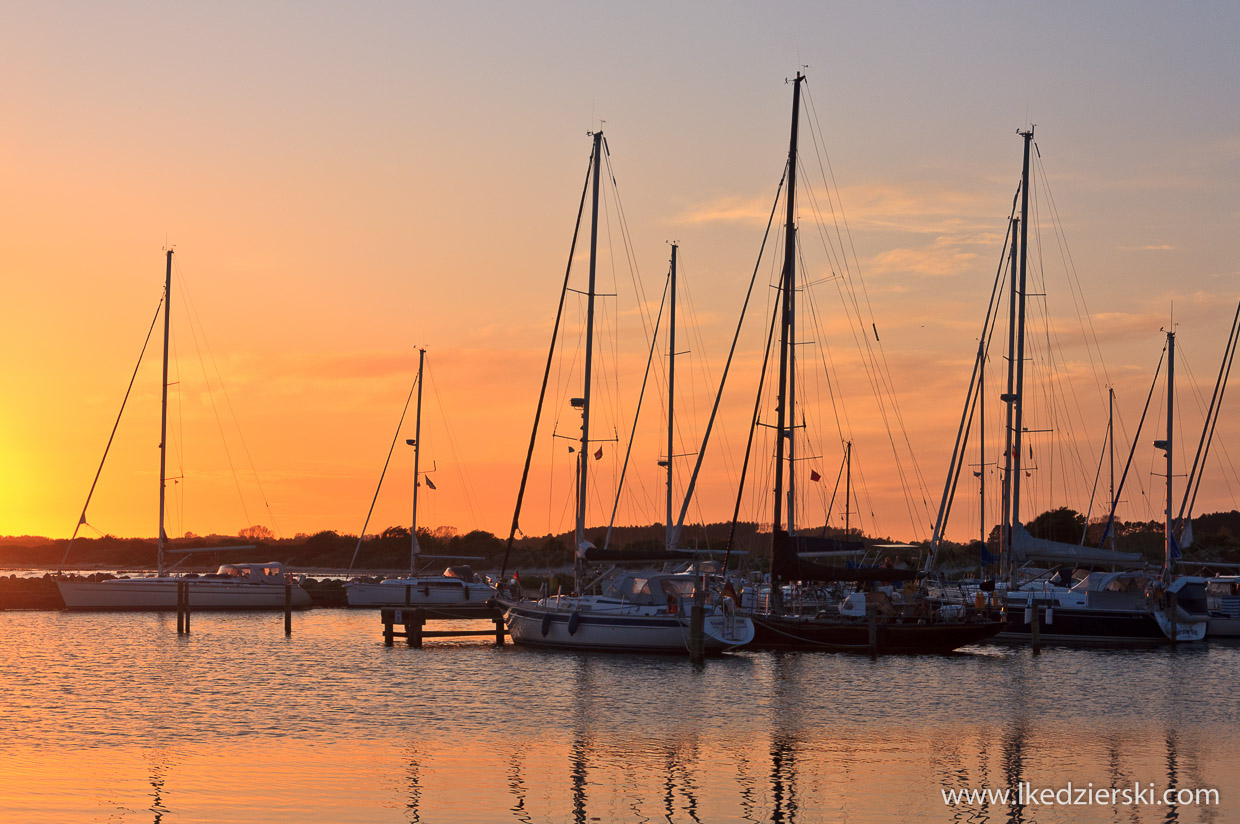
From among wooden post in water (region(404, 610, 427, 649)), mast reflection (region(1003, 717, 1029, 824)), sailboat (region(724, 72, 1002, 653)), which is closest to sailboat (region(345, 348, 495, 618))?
wooden post in water (region(404, 610, 427, 649))

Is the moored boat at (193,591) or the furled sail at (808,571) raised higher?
the furled sail at (808,571)

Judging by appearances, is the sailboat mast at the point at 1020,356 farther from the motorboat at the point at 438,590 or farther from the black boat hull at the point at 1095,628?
the motorboat at the point at 438,590

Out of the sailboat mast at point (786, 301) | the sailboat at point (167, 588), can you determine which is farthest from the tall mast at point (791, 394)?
→ the sailboat at point (167, 588)

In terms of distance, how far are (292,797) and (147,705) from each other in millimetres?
13835

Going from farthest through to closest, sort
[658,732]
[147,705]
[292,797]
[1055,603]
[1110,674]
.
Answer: [1055,603]
[1110,674]
[147,705]
[658,732]
[292,797]

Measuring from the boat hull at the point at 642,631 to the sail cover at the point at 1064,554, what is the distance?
15.2m

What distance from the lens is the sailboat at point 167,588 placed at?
70000mm

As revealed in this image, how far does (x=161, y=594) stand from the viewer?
230 feet

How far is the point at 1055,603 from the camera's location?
5238cm

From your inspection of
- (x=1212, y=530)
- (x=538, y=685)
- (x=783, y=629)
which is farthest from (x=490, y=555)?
(x=538, y=685)

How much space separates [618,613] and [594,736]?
17.4 meters

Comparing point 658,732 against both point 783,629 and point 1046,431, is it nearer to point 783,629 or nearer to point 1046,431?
point 783,629

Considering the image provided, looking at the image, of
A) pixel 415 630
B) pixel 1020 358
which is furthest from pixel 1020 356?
pixel 415 630

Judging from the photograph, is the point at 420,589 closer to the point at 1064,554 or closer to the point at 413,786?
the point at 1064,554
